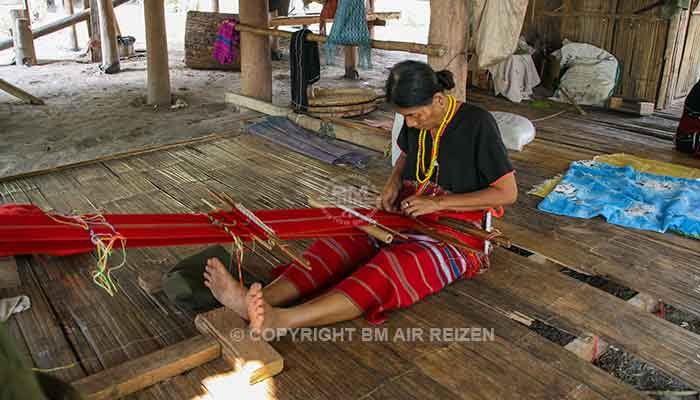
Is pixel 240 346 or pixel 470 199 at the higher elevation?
pixel 470 199

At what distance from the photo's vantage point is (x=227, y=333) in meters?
1.87

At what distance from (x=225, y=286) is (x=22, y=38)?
7998 millimetres

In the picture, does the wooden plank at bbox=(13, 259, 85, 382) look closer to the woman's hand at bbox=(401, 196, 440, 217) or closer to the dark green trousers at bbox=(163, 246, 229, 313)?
the dark green trousers at bbox=(163, 246, 229, 313)

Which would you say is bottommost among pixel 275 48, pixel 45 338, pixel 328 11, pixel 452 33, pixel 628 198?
pixel 45 338

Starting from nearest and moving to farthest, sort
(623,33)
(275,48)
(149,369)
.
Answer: (149,369) < (623,33) < (275,48)

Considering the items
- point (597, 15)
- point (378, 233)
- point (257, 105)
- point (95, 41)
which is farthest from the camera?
point (95, 41)

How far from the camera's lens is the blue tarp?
9.66ft

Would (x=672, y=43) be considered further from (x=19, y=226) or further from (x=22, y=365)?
(x=22, y=365)

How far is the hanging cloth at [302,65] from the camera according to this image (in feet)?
15.8

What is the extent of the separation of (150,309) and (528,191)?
2.22 metres

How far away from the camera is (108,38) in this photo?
7.57 metres

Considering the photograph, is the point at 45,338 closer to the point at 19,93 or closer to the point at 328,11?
the point at 328,11

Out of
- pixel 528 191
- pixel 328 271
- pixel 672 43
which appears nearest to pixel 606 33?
pixel 672 43

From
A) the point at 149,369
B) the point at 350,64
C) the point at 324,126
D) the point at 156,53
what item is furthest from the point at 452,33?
the point at 350,64
